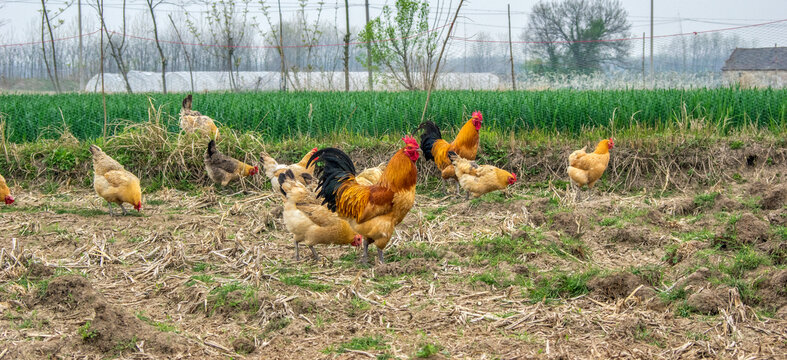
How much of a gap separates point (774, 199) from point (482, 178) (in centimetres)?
319

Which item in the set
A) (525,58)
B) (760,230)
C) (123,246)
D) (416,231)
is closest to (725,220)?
(760,230)

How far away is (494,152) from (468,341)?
226 inches

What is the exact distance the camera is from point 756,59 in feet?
106

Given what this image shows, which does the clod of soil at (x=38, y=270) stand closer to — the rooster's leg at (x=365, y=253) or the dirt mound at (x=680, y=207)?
the rooster's leg at (x=365, y=253)

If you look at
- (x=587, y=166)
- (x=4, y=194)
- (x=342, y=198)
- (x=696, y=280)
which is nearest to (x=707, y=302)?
(x=696, y=280)

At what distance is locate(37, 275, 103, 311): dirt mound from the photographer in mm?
4543

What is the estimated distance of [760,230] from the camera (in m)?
5.58

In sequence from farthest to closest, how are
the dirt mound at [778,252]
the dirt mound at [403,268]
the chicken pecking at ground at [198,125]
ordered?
the chicken pecking at ground at [198,125], the dirt mound at [403,268], the dirt mound at [778,252]

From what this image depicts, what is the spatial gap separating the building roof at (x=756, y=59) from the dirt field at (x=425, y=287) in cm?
2792

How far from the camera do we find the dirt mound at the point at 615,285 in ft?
15.4

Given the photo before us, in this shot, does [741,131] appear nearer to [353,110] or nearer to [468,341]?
[353,110]

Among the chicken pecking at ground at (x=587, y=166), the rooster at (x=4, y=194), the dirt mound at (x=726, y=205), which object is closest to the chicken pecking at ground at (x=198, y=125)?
the rooster at (x=4, y=194)

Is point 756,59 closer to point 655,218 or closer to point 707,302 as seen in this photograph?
point 655,218

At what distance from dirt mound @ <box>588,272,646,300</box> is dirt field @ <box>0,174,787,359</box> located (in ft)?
0.05
